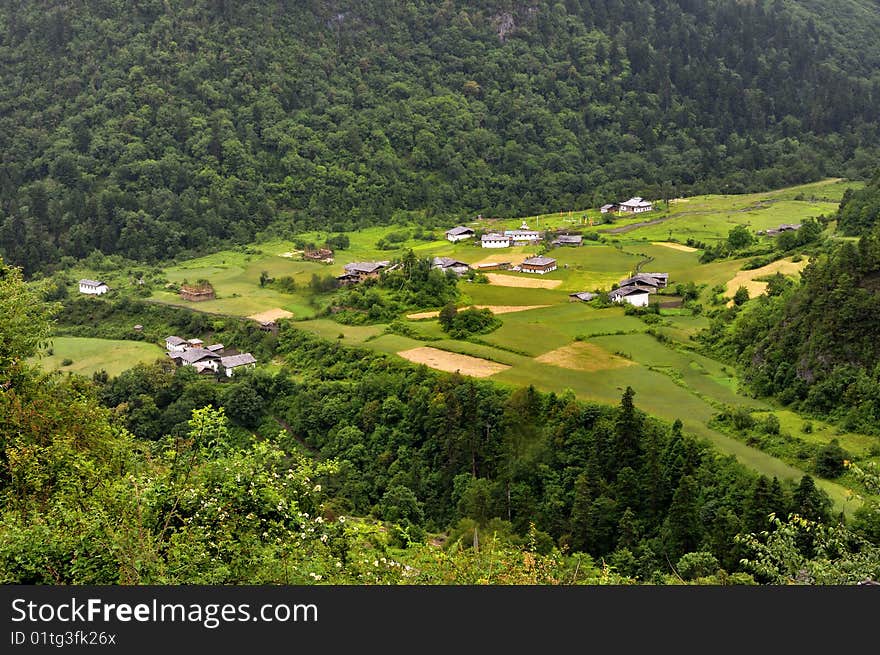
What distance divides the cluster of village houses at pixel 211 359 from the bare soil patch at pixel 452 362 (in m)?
9.80

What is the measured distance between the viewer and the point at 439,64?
111 metres

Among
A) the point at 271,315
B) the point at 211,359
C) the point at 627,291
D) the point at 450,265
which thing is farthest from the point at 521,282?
the point at 211,359

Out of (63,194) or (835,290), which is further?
(63,194)

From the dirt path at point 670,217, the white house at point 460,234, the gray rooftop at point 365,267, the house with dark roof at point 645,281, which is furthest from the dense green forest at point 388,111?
the house with dark roof at point 645,281

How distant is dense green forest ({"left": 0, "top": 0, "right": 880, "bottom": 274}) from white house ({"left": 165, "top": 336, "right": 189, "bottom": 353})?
2778 centimetres

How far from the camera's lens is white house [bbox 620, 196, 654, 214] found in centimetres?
8388

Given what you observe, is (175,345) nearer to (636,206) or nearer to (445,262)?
(445,262)

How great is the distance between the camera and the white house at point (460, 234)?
7675cm

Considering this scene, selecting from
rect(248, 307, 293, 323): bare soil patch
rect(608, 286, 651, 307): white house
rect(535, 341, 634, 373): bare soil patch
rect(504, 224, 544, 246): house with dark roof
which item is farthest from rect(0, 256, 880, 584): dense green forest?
rect(504, 224, 544, 246): house with dark roof

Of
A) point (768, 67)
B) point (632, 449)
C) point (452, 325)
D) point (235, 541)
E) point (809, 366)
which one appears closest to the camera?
point (235, 541)

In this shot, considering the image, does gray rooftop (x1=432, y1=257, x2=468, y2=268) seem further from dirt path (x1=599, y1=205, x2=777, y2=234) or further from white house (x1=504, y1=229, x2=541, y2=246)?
dirt path (x1=599, y1=205, x2=777, y2=234)

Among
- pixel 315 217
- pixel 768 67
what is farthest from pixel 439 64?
pixel 768 67

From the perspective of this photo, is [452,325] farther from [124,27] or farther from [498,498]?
[124,27]

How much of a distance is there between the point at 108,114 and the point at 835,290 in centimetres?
7636
